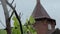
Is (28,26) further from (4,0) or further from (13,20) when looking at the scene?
(4,0)

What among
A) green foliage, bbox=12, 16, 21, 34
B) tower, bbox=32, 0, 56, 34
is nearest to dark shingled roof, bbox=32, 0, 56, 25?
tower, bbox=32, 0, 56, 34

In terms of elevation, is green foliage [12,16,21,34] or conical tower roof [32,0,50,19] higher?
conical tower roof [32,0,50,19]

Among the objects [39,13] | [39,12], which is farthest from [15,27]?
[39,12]

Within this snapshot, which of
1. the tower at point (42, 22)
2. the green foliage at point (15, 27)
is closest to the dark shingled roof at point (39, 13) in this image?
the tower at point (42, 22)

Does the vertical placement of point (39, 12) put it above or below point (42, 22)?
above

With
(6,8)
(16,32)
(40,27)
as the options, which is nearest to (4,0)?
(6,8)

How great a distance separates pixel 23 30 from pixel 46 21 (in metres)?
35.0

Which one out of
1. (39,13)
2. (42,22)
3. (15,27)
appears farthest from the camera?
(42,22)

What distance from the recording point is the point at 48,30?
125 feet

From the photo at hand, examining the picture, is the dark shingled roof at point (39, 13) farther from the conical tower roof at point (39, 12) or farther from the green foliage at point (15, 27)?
the green foliage at point (15, 27)

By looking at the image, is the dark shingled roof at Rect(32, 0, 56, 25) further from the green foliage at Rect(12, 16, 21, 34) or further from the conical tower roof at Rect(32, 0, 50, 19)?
the green foliage at Rect(12, 16, 21, 34)

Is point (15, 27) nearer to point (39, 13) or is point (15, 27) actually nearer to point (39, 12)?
point (39, 13)

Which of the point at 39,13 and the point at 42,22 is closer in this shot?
the point at 39,13

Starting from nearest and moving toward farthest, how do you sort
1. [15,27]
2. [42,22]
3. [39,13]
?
[15,27], [39,13], [42,22]
